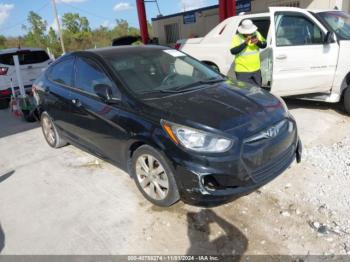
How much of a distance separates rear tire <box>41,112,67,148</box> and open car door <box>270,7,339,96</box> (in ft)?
11.7

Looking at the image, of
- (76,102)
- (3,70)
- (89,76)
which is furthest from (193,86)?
(3,70)

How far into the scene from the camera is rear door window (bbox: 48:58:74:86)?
451cm

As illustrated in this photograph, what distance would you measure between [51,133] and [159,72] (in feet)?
7.82

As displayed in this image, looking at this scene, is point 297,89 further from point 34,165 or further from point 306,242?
point 34,165

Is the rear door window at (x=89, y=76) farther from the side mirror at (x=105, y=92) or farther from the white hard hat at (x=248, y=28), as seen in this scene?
the white hard hat at (x=248, y=28)

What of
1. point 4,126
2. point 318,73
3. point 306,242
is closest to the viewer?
point 306,242

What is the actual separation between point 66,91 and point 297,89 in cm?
375

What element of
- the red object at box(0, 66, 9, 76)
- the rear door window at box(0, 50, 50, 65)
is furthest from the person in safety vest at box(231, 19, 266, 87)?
the red object at box(0, 66, 9, 76)

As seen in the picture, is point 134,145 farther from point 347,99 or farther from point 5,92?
point 5,92

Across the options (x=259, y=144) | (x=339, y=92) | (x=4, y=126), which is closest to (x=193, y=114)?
(x=259, y=144)

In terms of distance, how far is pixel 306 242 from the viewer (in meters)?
2.80

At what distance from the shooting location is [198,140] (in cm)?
294

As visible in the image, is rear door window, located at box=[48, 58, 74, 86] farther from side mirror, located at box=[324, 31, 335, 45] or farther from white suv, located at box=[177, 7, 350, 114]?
side mirror, located at box=[324, 31, 335, 45]

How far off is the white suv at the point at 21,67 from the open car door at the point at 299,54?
6.48 meters
